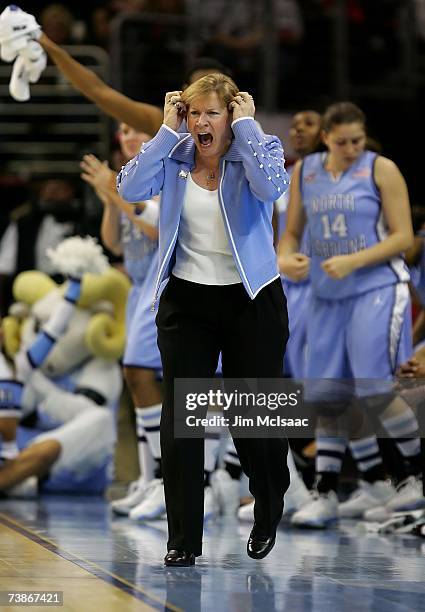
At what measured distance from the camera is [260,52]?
11844 millimetres

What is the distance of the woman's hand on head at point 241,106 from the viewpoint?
4684 mm

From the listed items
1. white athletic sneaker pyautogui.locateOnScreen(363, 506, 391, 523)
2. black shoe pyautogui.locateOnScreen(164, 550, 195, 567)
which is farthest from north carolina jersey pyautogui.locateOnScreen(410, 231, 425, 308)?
black shoe pyautogui.locateOnScreen(164, 550, 195, 567)

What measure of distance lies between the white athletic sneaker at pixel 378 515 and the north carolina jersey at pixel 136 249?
1645mm

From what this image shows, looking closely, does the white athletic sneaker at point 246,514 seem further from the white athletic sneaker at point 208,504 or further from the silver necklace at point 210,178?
Result: the silver necklace at point 210,178

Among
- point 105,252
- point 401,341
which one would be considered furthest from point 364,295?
point 105,252

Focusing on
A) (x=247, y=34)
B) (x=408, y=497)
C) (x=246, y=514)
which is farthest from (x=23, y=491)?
(x=247, y=34)

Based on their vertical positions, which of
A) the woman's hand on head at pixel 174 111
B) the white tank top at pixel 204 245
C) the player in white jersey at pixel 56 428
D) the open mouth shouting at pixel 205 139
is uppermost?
the woman's hand on head at pixel 174 111

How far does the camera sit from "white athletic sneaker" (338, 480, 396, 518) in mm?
6859

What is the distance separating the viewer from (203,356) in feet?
15.7

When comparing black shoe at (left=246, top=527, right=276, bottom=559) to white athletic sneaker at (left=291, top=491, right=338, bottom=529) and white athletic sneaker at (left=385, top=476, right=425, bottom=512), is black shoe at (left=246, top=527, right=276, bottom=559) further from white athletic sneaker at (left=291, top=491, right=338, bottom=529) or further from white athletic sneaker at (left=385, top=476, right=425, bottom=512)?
white athletic sneaker at (left=385, top=476, right=425, bottom=512)

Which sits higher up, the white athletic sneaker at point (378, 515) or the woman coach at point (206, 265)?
the woman coach at point (206, 265)

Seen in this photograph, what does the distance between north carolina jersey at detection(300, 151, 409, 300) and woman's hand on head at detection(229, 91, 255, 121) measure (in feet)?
5.99

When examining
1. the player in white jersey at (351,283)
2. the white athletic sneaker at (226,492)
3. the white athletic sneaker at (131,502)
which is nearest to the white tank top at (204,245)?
the player in white jersey at (351,283)

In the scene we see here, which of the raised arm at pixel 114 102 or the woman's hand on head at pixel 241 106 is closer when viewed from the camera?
the woman's hand on head at pixel 241 106
